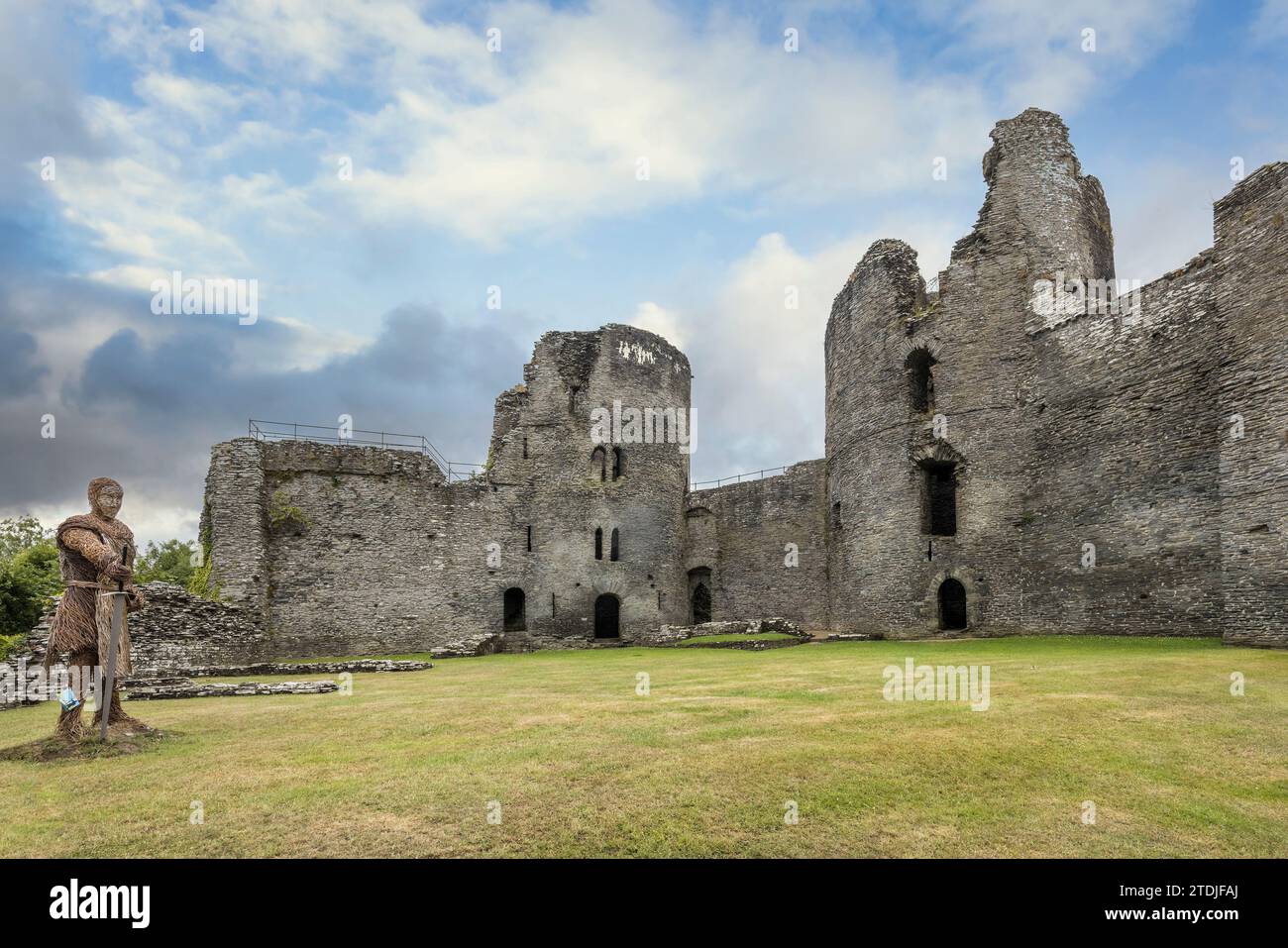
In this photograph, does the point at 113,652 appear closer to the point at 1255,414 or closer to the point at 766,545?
the point at 1255,414

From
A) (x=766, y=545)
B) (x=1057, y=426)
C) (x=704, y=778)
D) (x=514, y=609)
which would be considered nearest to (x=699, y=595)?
(x=766, y=545)

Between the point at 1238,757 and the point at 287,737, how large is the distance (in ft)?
30.2

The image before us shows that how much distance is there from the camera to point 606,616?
110ft

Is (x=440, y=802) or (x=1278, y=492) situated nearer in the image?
(x=440, y=802)

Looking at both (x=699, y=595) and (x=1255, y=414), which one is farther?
(x=699, y=595)

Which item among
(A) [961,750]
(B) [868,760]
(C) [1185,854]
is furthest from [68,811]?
(C) [1185,854]

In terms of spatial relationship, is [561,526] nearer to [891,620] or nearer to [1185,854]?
[891,620]

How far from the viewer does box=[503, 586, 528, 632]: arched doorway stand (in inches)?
1243

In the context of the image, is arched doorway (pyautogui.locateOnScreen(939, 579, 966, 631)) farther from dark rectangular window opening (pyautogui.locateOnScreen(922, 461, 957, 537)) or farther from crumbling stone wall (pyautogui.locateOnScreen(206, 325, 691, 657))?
crumbling stone wall (pyautogui.locateOnScreen(206, 325, 691, 657))

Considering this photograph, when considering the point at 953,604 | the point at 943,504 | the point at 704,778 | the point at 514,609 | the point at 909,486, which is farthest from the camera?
the point at 514,609

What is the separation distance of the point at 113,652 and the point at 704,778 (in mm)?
6634

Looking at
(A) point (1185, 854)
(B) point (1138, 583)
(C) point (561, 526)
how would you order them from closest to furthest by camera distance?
1. (A) point (1185, 854)
2. (B) point (1138, 583)
3. (C) point (561, 526)

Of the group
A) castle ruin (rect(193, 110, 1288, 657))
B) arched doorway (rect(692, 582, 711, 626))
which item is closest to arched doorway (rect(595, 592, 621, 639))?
castle ruin (rect(193, 110, 1288, 657))
